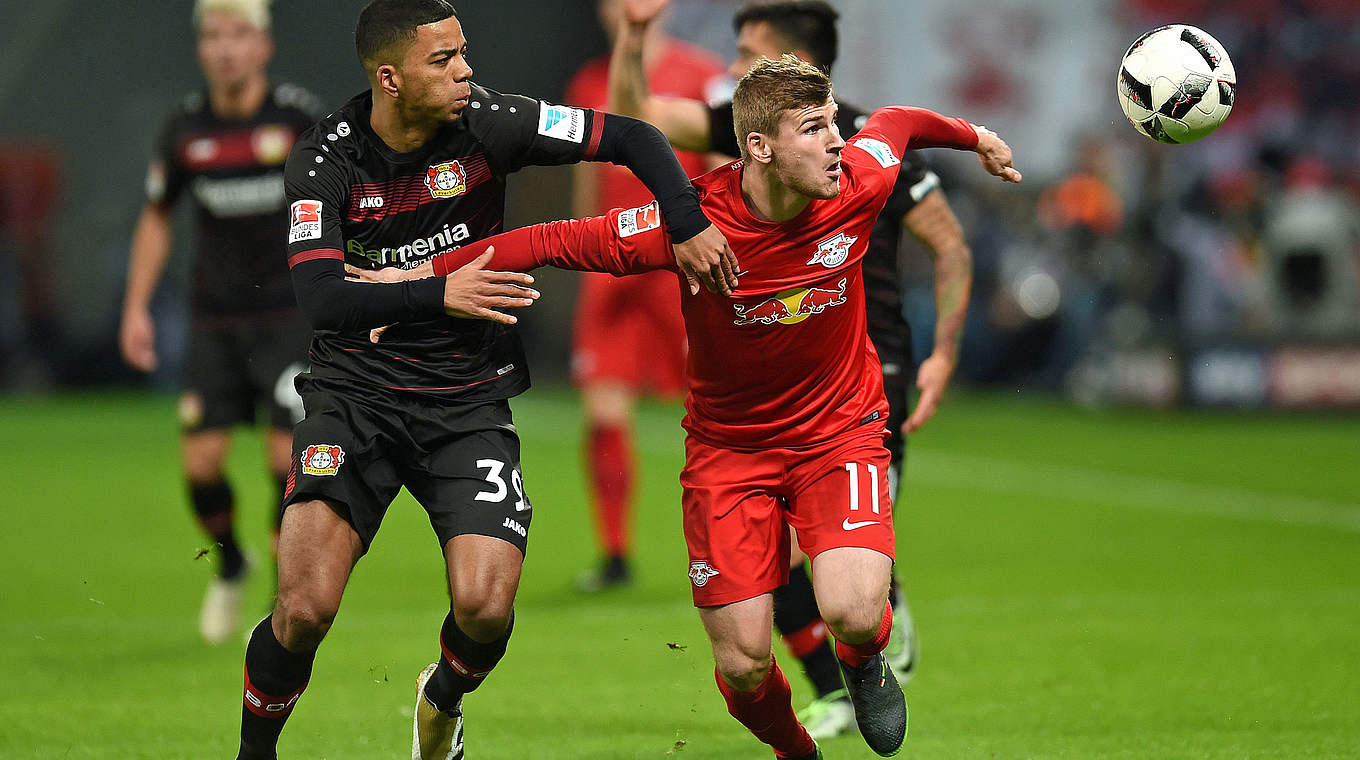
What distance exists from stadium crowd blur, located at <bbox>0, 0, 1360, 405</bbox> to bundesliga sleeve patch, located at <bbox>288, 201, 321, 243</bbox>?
499 inches

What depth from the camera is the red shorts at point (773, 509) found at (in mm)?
4770

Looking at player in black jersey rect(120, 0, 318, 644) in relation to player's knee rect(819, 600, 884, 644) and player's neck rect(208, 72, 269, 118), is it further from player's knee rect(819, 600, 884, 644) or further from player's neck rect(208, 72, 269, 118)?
player's knee rect(819, 600, 884, 644)

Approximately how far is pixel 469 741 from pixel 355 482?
3.98 ft

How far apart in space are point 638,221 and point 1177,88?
1885mm

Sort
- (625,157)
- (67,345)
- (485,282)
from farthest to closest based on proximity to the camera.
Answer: (67,345) < (625,157) < (485,282)

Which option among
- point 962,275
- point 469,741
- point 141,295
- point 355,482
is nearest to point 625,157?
point 355,482

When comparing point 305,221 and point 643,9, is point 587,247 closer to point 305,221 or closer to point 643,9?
point 305,221

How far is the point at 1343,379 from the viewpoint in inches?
635

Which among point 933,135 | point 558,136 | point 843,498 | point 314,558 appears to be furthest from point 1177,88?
point 314,558

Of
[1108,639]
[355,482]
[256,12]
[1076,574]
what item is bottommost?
[1076,574]

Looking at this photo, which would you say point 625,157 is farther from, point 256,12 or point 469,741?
point 256,12

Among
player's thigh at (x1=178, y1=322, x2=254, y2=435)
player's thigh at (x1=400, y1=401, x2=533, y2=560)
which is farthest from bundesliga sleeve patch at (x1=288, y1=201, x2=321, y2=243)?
player's thigh at (x1=178, y1=322, x2=254, y2=435)

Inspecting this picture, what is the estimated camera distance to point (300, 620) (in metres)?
4.54

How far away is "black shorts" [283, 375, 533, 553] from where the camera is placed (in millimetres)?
4664
